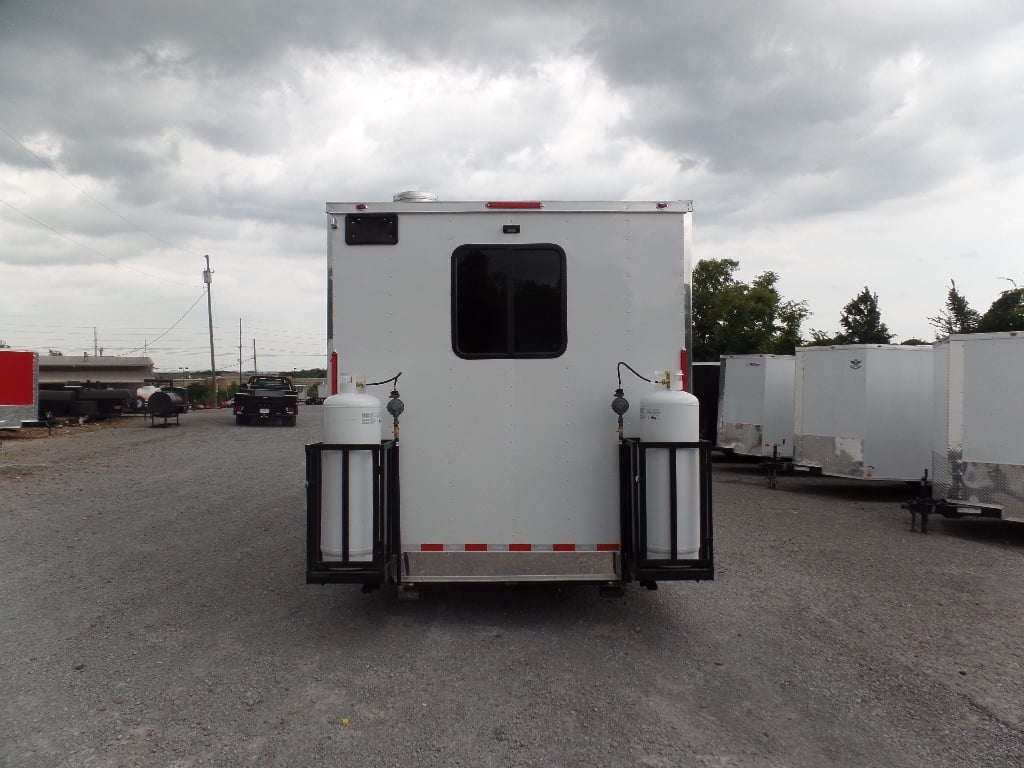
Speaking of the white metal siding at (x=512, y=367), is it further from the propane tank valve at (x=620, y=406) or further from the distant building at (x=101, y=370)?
the distant building at (x=101, y=370)

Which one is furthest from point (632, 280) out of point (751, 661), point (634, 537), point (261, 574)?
point (261, 574)

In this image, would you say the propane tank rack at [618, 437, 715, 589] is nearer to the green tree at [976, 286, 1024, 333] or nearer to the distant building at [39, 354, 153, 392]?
the green tree at [976, 286, 1024, 333]

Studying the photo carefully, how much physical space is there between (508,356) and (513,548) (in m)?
1.37

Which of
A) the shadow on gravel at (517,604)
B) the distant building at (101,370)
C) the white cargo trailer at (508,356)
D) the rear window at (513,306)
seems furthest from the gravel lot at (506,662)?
the distant building at (101,370)

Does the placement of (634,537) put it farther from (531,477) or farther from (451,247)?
(451,247)

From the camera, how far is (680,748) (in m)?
3.39

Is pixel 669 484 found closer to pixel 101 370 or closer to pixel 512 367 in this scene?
pixel 512 367

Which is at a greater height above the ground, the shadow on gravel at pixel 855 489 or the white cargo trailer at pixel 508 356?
the white cargo trailer at pixel 508 356

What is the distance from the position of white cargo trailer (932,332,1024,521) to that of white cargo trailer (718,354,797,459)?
4.65 meters

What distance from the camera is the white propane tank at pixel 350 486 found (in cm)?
452

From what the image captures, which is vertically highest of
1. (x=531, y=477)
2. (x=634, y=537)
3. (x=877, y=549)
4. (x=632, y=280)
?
(x=632, y=280)

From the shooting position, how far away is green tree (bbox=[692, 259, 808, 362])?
126ft

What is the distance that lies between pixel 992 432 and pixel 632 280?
6192 millimetres

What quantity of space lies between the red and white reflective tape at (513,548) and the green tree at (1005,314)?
27494 millimetres
